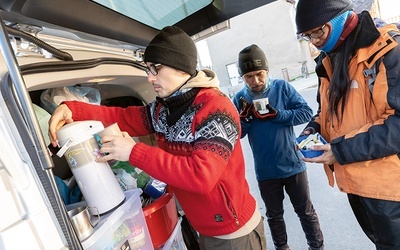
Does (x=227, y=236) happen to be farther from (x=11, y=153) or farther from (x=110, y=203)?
(x=11, y=153)

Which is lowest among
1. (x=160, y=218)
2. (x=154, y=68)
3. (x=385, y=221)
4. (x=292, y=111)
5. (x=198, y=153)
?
(x=385, y=221)

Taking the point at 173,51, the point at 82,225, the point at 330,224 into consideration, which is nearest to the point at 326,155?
the point at 173,51

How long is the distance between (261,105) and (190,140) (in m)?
0.94

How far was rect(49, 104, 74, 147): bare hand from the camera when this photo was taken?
960 millimetres

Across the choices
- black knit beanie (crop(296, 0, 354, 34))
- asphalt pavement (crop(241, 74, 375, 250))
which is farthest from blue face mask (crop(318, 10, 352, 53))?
asphalt pavement (crop(241, 74, 375, 250))

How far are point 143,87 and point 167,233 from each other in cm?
108

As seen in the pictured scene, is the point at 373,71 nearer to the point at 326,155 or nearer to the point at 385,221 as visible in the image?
the point at 326,155

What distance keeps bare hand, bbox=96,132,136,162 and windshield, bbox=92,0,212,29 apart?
28.1 inches

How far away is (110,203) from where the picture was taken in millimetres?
1002

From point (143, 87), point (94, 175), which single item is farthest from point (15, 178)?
point (143, 87)

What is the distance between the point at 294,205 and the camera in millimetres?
2111

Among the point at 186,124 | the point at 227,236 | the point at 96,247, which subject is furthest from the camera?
the point at 227,236

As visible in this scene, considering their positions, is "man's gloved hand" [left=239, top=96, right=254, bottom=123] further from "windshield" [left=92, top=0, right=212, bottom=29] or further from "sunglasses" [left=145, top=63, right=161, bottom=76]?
"sunglasses" [left=145, top=63, right=161, bottom=76]

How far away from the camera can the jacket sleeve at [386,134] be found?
3.59 feet
